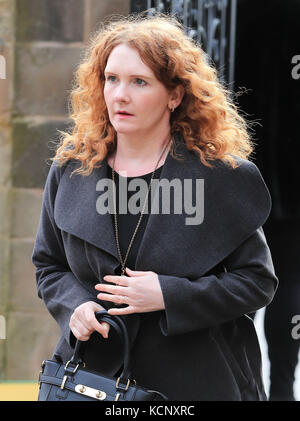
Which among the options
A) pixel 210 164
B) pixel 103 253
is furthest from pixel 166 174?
pixel 103 253

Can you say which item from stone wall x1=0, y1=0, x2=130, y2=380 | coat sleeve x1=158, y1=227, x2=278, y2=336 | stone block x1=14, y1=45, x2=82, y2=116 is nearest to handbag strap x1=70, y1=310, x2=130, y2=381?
coat sleeve x1=158, y1=227, x2=278, y2=336

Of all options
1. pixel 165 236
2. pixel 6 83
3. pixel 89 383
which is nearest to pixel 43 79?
pixel 6 83

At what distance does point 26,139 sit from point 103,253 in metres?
1.99

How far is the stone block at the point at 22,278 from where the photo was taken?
14.0 feet

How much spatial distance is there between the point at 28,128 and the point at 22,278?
76cm

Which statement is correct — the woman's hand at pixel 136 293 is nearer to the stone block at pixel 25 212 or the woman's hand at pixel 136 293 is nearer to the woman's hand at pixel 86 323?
the woman's hand at pixel 86 323

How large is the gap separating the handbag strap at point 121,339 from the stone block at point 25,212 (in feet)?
6.68

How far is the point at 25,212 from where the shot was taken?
427cm

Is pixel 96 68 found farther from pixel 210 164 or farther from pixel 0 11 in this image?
pixel 0 11

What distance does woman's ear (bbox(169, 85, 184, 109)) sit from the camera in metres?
2.41

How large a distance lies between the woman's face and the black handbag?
53 centimetres

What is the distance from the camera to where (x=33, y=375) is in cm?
434

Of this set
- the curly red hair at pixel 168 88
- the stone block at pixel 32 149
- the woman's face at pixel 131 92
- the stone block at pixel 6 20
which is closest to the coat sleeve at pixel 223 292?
the curly red hair at pixel 168 88

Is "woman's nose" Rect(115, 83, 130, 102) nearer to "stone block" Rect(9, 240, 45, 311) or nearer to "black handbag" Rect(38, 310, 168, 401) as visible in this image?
"black handbag" Rect(38, 310, 168, 401)
